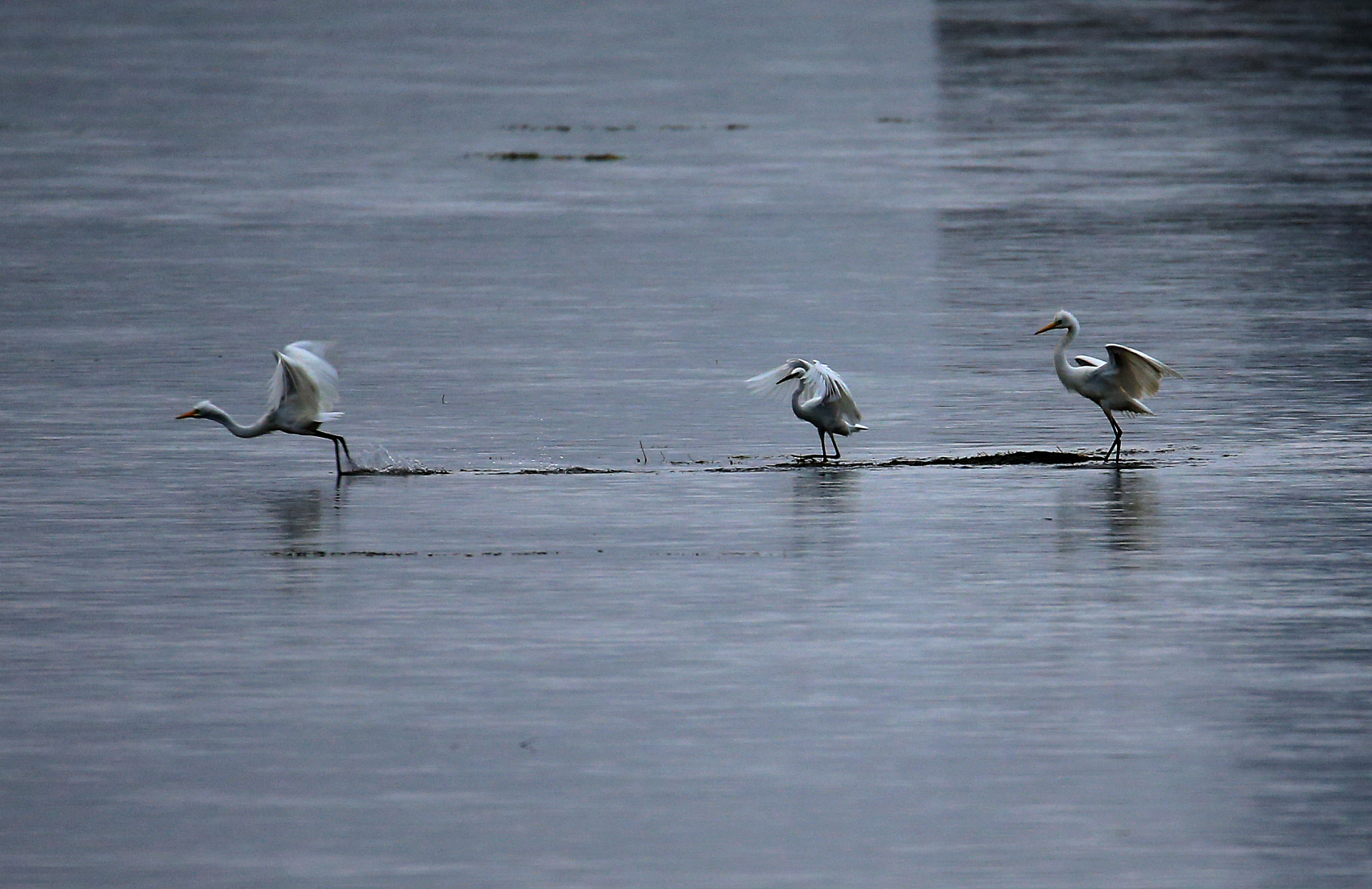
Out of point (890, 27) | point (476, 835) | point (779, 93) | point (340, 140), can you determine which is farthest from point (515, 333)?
point (890, 27)

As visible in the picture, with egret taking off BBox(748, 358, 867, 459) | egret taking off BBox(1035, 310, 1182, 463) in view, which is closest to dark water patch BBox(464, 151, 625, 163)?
egret taking off BBox(1035, 310, 1182, 463)

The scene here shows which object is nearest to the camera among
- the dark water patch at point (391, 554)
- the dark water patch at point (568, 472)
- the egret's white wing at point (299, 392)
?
the dark water patch at point (391, 554)

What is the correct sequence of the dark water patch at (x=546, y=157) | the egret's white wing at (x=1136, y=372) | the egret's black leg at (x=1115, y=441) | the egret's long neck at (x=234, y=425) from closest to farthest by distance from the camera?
the egret's long neck at (x=234, y=425), the egret's black leg at (x=1115, y=441), the egret's white wing at (x=1136, y=372), the dark water patch at (x=546, y=157)

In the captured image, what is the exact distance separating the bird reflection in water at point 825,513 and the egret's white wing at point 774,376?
2.99 feet

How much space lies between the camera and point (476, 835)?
8.37 m

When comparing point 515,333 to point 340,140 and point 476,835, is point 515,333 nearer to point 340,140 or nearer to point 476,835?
point 476,835

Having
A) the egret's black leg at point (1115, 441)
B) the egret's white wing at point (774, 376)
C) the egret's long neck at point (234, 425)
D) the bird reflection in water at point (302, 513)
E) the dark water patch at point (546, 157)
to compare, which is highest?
the dark water patch at point (546, 157)

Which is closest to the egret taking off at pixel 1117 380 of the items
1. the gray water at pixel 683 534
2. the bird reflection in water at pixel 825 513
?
the gray water at pixel 683 534

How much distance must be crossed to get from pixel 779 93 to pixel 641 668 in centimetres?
4046

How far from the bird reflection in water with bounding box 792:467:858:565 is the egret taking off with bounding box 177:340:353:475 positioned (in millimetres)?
2798

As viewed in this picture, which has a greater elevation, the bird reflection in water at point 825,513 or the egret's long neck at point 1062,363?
the egret's long neck at point 1062,363

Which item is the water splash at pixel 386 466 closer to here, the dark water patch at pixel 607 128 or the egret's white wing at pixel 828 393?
the egret's white wing at pixel 828 393

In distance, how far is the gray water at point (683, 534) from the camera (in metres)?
8.59

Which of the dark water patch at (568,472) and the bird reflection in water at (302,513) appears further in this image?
the dark water patch at (568,472)
